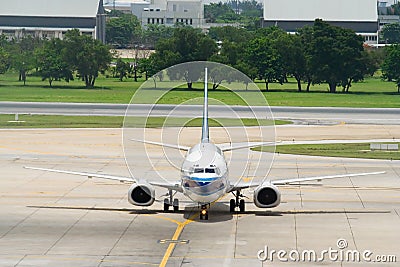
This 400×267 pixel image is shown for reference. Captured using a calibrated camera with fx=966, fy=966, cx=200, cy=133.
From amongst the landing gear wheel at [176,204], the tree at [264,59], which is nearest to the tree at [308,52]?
the tree at [264,59]

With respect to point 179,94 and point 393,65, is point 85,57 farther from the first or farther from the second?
point 393,65

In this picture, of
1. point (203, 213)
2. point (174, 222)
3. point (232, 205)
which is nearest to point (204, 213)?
point (203, 213)

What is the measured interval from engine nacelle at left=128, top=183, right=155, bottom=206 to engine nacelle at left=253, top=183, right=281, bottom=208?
4847 mm

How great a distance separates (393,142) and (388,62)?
273ft

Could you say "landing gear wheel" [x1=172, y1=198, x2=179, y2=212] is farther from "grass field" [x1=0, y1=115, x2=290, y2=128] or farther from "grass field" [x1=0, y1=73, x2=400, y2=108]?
"grass field" [x1=0, y1=73, x2=400, y2=108]

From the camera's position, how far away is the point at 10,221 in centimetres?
4366

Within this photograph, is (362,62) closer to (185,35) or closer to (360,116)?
(185,35)

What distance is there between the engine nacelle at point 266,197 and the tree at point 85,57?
113998mm

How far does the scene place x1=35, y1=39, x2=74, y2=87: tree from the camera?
15900 cm

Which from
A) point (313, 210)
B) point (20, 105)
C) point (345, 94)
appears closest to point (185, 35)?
point (345, 94)

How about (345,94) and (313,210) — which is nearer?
(313,210)

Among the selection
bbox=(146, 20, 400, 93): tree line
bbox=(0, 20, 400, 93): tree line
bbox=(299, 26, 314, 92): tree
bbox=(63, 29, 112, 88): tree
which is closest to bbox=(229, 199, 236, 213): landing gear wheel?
bbox=(0, 20, 400, 93): tree line

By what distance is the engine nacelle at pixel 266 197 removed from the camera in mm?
44438

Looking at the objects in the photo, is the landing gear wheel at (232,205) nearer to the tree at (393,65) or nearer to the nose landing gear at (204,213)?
the nose landing gear at (204,213)
